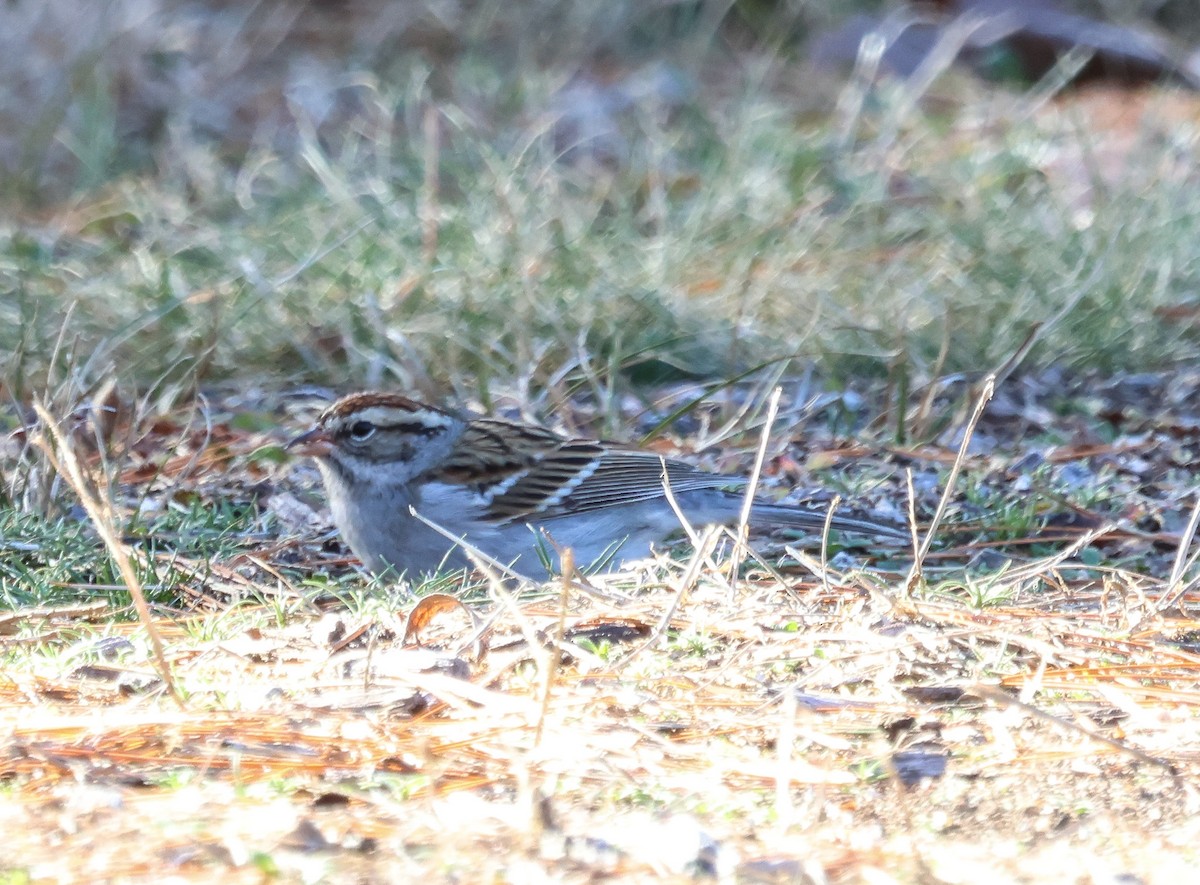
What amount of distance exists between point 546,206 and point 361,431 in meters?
2.50

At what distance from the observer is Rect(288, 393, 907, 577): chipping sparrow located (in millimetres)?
4578

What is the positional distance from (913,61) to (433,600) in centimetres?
708

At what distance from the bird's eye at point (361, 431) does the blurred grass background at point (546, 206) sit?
547mm

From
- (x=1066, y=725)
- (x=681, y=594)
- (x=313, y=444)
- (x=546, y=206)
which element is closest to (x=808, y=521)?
(x=313, y=444)

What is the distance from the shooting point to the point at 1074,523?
4.74 metres

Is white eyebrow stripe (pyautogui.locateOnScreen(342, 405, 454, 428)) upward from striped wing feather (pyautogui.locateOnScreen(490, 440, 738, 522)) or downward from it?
upward

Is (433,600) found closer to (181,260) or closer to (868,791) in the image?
(868,791)

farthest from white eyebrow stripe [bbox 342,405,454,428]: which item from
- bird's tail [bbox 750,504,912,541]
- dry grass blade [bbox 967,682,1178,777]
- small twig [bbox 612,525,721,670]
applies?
dry grass blade [bbox 967,682,1178,777]

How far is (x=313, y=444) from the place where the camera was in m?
4.63

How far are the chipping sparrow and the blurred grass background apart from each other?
57 centimetres

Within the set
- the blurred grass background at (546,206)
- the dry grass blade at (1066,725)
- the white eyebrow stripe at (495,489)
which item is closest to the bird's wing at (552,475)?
the white eyebrow stripe at (495,489)

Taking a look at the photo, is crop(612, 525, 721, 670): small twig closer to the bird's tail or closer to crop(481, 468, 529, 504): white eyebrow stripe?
the bird's tail

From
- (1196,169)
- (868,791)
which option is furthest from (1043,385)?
(868,791)

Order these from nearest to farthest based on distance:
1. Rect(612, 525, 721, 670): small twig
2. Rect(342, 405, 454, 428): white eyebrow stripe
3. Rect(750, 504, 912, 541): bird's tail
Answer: Rect(612, 525, 721, 670): small twig → Rect(750, 504, 912, 541): bird's tail → Rect(342, 405, 454, 428): white eyebrow stripe
